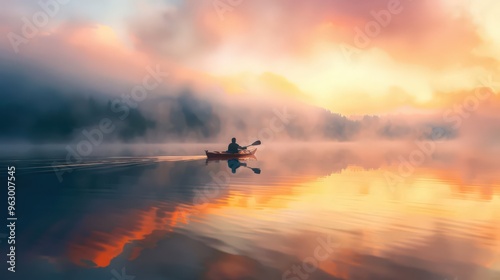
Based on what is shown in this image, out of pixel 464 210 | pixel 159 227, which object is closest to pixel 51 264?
pixel 159 227

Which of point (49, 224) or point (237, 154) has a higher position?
point (237, 154)

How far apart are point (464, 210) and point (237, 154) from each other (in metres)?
56.2

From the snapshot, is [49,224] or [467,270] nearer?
[467,270]

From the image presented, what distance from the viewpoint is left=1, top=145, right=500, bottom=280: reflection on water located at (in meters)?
16.8

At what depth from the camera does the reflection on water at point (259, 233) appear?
1683 centimetres

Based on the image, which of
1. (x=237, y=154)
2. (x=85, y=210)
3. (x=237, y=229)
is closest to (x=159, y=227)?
(x=237, y=229)

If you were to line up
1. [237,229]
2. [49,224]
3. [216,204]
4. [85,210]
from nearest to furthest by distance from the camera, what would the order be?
[237,229], [49,224], [85,210], [216,204]

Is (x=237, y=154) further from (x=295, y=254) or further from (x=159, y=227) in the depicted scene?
(x=295, y=254)

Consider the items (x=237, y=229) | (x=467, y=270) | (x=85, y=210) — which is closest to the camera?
(x=467, y=270)

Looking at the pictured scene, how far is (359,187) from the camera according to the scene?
147 ft

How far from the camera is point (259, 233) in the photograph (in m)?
22.8

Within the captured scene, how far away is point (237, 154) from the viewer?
271ft

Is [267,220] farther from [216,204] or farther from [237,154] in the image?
[237,154]

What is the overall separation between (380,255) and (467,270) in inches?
153
